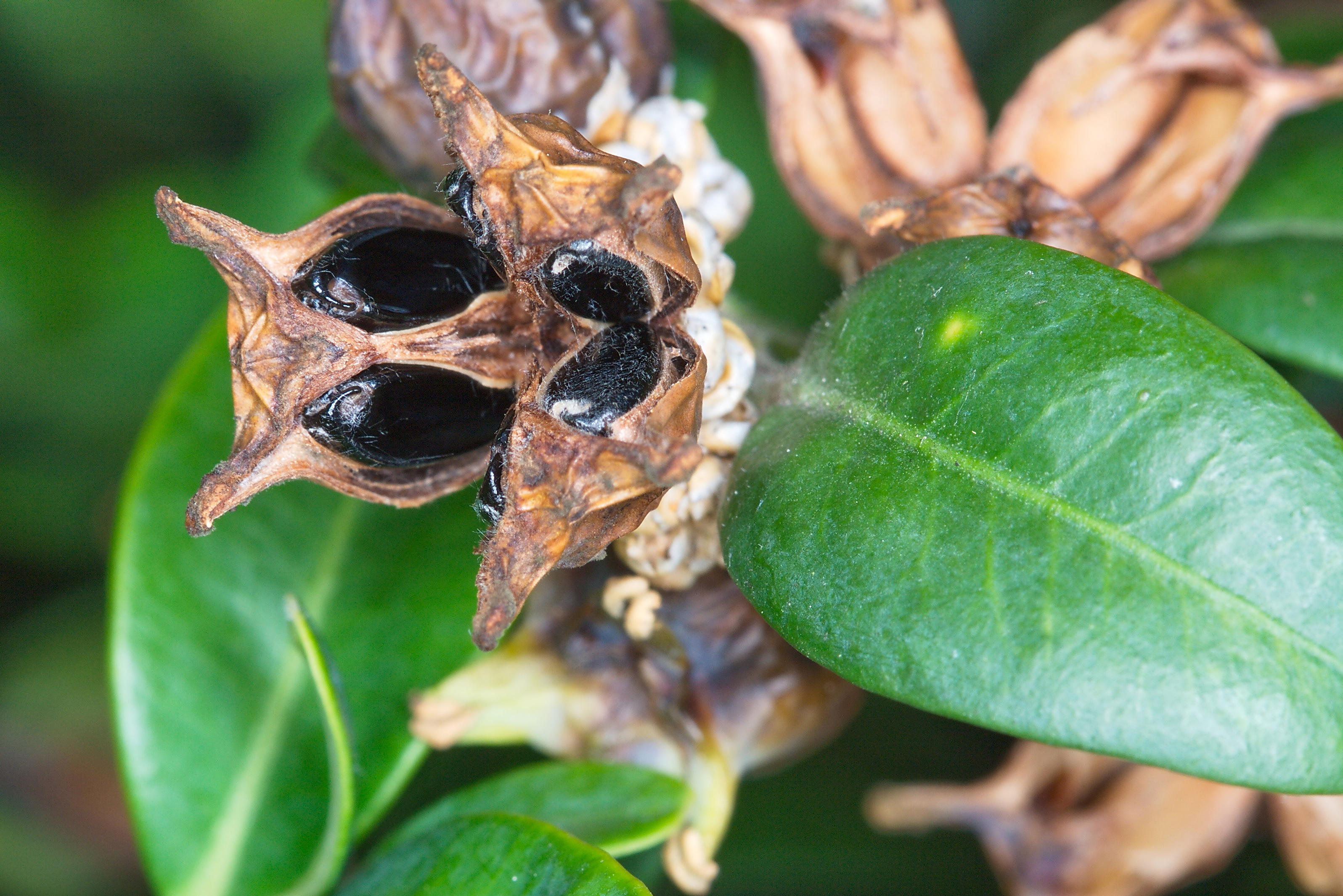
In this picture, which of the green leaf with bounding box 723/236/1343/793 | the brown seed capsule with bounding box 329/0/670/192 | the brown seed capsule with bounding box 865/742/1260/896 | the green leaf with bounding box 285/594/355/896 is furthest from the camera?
the brown seed capsule with bounding box 865/742/1260/896

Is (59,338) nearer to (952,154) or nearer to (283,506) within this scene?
(283,506)

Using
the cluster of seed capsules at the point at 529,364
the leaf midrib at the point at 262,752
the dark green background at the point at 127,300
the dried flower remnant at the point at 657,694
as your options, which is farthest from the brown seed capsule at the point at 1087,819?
the leaf midrib at the point at 262,752

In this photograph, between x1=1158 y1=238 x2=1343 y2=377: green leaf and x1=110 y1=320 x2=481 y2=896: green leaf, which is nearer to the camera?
x1=1158 y1=238 x2=1343 y2=377: green leaf

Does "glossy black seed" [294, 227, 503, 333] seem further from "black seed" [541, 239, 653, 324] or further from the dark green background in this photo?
the dark green background

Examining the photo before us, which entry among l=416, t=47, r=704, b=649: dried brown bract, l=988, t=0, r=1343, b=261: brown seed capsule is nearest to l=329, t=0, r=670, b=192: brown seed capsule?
l=416, t=47, r=704, b=649: dried brown bract

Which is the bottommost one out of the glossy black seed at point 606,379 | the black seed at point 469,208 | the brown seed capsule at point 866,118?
the brown seed capsule at point 866,118

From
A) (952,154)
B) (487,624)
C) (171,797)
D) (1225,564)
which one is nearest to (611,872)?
(487,624)

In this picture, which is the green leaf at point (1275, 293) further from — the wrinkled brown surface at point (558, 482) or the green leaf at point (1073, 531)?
the wrinkled brown surface at point (558, 482)
